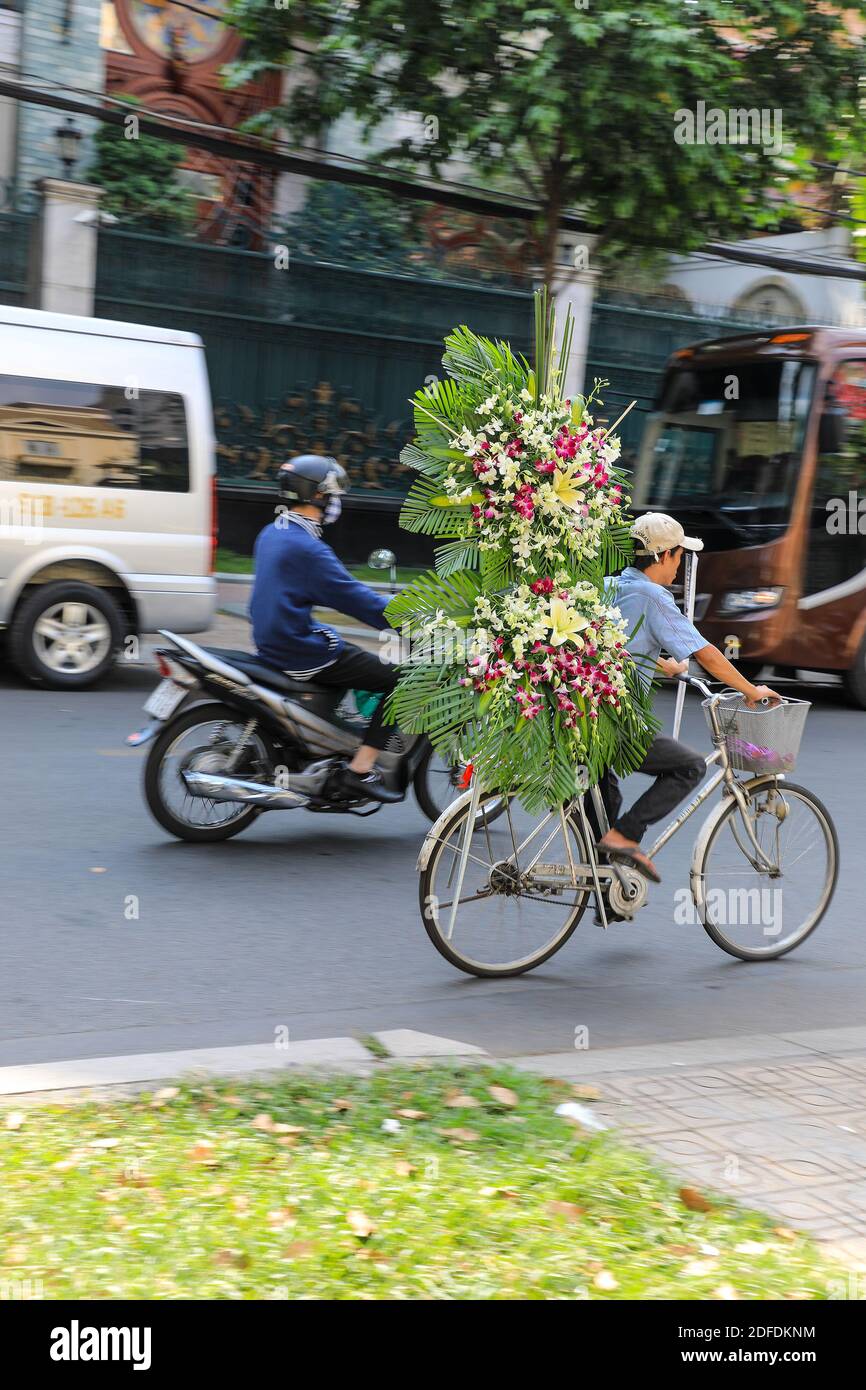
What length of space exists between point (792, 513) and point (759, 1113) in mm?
8299

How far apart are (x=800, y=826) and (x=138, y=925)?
2.56m

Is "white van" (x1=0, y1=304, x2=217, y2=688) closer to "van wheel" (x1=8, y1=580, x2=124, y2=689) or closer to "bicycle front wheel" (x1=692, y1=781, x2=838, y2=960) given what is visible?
"van wheel" (x1=8, y1=580, x2=124, y2=689)

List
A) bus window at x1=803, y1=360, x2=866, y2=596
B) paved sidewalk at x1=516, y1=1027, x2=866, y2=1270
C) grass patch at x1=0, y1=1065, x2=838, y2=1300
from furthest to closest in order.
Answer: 1. bus window at x1=803, y1=360, x2=866, y2=596
2. paved sidewalk at x1=516, y1=1027, x2=866, y2=1270
3. grass patch at x1=0, y1=1065, x2=838, y2=1300

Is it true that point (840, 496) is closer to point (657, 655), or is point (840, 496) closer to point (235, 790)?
point (235, 790)

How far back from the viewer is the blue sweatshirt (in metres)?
6.91

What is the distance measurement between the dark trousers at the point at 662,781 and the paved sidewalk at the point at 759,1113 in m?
0.92

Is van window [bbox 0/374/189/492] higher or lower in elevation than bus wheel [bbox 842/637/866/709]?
higher

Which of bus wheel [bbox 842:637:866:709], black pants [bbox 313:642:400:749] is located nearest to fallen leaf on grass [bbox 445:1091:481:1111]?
black pants [bbox 313:642:400:749]

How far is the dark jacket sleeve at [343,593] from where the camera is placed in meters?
6.87

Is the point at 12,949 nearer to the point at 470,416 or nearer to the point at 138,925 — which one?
Answer: the point at 138,925

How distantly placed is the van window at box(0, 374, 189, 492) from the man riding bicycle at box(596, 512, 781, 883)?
5.86 meters

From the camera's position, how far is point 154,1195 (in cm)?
341

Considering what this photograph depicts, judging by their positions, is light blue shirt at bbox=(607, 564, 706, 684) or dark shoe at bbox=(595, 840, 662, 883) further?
dark shoe at bbox=(595, 840, 662, 883)

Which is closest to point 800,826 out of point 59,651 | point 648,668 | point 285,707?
point 648,668
